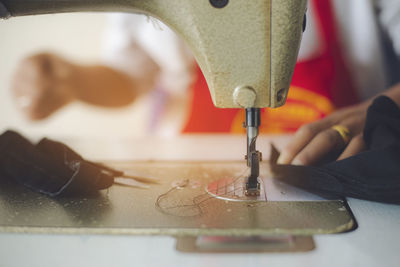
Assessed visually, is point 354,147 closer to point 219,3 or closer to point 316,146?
point 316,146

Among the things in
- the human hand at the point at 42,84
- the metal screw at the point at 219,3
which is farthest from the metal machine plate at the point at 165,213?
the human hand at the point at 42,84

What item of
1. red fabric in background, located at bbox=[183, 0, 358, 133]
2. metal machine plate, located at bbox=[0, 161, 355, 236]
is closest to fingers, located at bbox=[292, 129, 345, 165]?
metal machine plate, located at bbox=[0, 161, 355, 236]

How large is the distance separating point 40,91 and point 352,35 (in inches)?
43.0

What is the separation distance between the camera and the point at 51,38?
1.84m

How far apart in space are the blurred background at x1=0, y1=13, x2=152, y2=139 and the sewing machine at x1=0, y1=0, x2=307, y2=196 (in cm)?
128

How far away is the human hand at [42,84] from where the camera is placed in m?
1.20

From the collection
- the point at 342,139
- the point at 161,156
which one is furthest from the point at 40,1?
the point at 342,139

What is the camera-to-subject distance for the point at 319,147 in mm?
634

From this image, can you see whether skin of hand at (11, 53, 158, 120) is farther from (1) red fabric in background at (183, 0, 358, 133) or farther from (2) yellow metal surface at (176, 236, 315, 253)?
(2) yellow metal surface at (176, 236, 315, 253)

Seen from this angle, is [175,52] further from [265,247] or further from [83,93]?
[265,247]

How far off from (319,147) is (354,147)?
0.19 ft

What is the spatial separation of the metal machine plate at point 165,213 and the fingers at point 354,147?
14 cm

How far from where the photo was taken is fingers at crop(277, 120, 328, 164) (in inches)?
25.4

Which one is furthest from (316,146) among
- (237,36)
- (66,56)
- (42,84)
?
(66,56)
